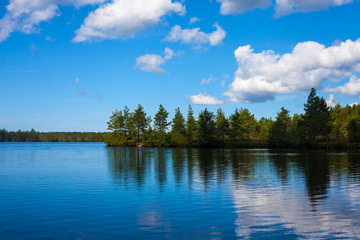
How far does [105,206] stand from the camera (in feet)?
57.4

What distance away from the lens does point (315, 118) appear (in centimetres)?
10775

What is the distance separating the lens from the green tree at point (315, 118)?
105 m

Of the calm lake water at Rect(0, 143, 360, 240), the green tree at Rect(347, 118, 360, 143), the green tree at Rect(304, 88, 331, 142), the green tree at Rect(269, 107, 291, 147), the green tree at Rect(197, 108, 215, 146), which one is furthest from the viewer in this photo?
the green tree at Rect(197, 108, 215, 146)

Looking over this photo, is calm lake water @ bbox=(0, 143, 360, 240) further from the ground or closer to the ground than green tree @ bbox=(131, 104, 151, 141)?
closer to the ground

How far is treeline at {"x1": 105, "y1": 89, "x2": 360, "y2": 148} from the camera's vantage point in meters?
108

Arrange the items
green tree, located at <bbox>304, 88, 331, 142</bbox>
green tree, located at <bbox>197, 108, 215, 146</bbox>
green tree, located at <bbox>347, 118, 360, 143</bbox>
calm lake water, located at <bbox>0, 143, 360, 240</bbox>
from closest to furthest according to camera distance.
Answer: calm lake water, located at <bbox>0, 143, 360, 240</bbox>, green tree, located at <bbox>347, 118, 360, 143</bbox>, green tree, located at <bbox>304, 88, 331, 142</bbox>, green tree, located at <bbox>197, 108, 215, 146</bbox>

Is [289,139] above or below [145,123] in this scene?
below

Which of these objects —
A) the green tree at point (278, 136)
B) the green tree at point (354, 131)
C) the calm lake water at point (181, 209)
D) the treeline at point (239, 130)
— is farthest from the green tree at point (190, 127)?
the calm lake water at point (181, 209)

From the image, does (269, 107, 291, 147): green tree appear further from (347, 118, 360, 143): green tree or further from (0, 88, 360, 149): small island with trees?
(347, 118, 360, 143): green tree

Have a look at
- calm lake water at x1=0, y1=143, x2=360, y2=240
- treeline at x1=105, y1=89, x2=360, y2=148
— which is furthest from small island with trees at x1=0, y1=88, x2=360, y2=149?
calm lake water at x1=0, y1=143, x2=360, y2=240

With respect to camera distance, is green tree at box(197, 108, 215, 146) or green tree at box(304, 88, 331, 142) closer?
green tree at box(304, 88, 331, 142)

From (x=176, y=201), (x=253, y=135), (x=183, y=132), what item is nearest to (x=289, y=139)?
(x=253, y=135)

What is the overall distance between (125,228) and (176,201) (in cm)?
600

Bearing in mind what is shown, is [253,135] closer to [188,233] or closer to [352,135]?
[352,135]
